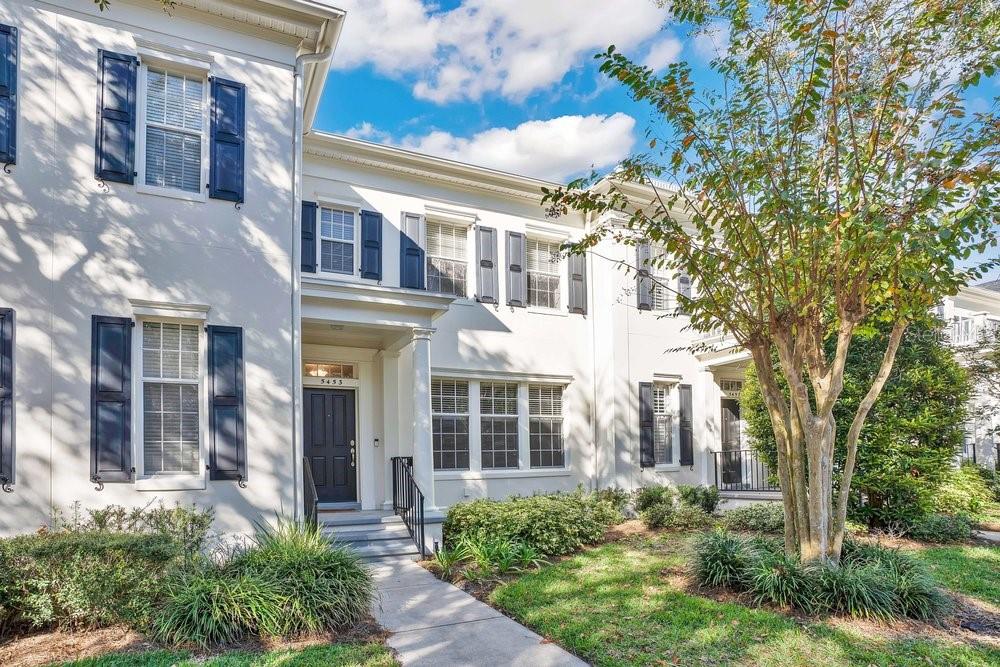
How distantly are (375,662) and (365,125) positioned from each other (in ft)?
34.0

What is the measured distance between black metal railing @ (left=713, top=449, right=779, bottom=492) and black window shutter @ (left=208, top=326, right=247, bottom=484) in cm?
984

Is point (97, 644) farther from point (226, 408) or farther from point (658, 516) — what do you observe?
point (658, 516)

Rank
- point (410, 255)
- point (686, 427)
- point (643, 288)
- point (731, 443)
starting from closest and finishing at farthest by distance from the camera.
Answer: point (410, 255), point (643, 288), point (686, 427), point (731, 443)

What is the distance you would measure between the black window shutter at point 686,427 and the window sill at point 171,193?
983 centimetres

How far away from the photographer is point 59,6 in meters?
7.35

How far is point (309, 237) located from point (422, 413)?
3330 mm

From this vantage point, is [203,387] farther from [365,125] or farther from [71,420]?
[365,125]

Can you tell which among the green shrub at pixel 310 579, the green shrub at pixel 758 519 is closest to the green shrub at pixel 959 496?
the green shrub at pixel 758 519

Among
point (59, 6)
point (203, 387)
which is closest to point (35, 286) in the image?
point (203, 387)

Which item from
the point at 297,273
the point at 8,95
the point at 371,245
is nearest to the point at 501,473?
the point at 371,245

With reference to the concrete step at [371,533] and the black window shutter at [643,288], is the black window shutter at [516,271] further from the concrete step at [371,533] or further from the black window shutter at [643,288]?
the concrete step at [371,533]

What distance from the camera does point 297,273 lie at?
8367 millimetres

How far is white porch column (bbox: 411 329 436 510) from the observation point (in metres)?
9.49

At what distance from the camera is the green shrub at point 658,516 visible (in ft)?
35.3
